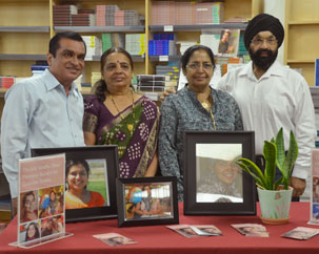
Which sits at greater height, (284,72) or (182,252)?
(284,72)

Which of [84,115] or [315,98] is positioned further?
[315,98]

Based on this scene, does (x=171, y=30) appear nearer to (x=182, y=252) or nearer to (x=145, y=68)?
(x=145, y=68)

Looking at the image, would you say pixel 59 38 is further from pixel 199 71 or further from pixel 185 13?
pixel 185 13

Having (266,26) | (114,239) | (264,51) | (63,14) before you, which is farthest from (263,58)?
(63,14)

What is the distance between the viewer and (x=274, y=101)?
2379 mm

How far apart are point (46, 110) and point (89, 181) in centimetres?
61

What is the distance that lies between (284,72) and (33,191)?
1584 mm

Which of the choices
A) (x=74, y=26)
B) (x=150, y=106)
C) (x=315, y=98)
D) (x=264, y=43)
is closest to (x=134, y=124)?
(x=150, y=106)

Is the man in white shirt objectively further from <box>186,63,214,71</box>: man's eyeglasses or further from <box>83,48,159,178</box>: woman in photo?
<box>186,63,214,71</box>: man's eyeglasses

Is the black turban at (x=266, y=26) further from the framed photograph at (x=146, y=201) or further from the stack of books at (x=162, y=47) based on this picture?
the stack of books at (x=162, y=47)

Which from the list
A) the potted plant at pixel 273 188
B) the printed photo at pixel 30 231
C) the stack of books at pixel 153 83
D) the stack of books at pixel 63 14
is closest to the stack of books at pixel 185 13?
the stack of books at pixel 63 14

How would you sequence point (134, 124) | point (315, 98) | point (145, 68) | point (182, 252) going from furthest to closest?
point (145, 68), point (315, 98), point (134, 124), point (182, 252)

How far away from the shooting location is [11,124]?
2018 mm

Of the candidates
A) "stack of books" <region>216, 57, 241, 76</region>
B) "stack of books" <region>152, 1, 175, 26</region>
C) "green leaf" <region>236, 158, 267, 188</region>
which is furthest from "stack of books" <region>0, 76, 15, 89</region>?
"green leaf" <region>236, 158, 267, 188</region>
